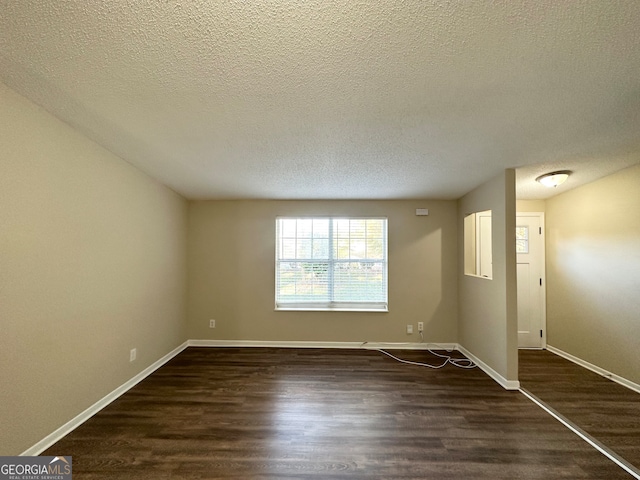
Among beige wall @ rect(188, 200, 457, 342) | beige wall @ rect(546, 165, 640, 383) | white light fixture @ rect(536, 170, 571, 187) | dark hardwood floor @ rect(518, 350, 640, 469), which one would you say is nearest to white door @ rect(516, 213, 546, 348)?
beige wall @ rect(546, 165, 640, 383)

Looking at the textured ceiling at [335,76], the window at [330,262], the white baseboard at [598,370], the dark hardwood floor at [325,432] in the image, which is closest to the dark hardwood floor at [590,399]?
the white baseboard at [598,370]

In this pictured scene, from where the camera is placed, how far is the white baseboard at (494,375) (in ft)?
9.51

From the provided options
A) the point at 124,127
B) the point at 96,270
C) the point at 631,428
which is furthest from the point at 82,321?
the point at 631,428

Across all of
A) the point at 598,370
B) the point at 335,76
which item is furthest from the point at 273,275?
the point at 598,370

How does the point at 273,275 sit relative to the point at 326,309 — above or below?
above

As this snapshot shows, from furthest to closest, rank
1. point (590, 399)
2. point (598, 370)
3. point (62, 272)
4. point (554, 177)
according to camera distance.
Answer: point (598, 370) < point (554, 177) < point (590, 399) < point (62, 272)

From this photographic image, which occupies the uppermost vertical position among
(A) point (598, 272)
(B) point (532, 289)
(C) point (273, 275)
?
(A) point (598, 272)

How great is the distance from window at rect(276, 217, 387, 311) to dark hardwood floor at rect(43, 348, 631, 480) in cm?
126

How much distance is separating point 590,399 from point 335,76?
369 cm

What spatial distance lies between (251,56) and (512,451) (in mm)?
2971

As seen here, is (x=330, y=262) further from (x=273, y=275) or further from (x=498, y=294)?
(x=498, y=294)

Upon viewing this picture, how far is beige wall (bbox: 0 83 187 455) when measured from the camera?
1695 mm

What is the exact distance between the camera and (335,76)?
1465mm

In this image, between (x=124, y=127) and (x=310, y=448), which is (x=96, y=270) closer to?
(x=124, y=127)
